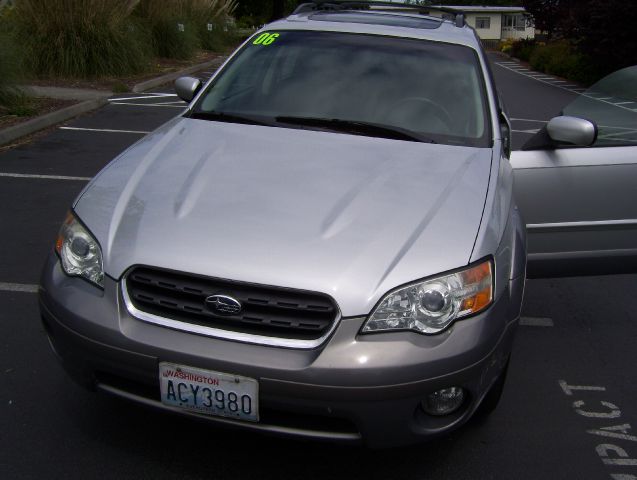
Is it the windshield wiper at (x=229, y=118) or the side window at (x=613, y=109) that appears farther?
the side window at (x=613, y=109)

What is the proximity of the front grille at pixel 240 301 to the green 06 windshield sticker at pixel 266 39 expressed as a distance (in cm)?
224

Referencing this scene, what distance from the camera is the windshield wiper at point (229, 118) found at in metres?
4.07

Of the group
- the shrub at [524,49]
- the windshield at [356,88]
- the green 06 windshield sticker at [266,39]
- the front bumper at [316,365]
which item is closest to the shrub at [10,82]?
the green 06 windshield sticker at [266,39]

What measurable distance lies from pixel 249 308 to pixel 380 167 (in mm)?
1084

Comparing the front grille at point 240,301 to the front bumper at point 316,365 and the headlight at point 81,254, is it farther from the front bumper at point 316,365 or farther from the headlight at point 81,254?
the headlight at point 81,254

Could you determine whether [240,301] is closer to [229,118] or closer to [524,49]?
[229,118]

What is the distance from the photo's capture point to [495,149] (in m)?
3.89

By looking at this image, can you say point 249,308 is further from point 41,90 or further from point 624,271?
point 41,90

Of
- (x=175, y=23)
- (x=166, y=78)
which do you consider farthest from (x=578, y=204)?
(x=175, y=23)

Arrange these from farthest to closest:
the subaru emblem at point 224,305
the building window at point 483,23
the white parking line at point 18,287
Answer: the building window at point 483,23 < the white parking line at point 18,287 < the subaru emblem at point 224,305

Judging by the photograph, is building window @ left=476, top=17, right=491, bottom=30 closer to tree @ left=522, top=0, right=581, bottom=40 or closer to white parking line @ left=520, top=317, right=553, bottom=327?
tree @ left=522, top=0, right=581, bottom=40

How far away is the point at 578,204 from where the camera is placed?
4.49 m

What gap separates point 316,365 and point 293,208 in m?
0.72

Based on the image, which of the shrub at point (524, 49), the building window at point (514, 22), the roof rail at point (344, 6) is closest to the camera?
the roof rail at point (344, 6)
